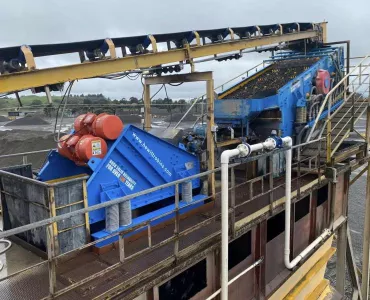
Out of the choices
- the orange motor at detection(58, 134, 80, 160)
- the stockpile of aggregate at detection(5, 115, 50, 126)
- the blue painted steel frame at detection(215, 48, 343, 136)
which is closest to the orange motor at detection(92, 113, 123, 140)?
the orange motor at detection(58, 134, 80, 160)

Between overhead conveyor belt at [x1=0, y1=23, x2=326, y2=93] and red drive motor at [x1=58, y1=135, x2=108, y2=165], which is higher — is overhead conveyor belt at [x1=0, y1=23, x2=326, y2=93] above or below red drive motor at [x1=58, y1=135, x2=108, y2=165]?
above

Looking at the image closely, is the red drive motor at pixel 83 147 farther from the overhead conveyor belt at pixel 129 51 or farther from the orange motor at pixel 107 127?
the overhead conveyor belt at pixel 129 51

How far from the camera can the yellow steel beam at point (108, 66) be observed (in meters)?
3.70

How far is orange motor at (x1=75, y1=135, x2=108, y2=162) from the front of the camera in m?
4.82

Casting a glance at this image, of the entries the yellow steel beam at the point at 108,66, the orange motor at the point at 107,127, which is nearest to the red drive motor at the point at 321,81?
the yellow steel beam at the point at 108,66

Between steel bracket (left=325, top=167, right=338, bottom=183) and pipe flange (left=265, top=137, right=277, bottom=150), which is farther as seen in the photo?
steel bracket (left=325, top=167, right=338, bottom=183)

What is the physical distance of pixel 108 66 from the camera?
464 centimetres

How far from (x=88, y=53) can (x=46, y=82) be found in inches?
34.3

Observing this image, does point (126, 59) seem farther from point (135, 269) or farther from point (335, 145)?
point (335, 145)

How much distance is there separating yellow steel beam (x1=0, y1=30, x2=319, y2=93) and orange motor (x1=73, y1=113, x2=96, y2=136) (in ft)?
3.15

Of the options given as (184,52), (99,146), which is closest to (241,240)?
(99,146)

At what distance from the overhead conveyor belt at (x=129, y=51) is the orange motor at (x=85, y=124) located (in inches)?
37.8

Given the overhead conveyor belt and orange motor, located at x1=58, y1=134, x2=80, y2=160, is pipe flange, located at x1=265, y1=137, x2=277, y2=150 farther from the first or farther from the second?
orange motor, located at x1=58, y1=134, x2=80, y2=160

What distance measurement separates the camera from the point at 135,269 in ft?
13.6
